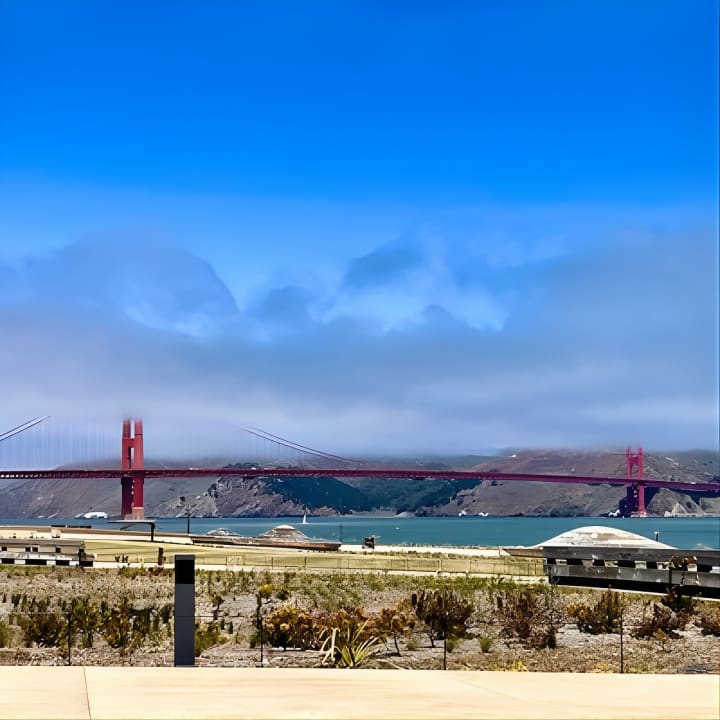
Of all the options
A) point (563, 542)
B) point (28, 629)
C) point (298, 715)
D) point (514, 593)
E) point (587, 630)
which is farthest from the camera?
point (563, 542)

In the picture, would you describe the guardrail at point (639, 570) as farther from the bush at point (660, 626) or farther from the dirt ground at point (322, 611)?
the bush at point (660, 626)

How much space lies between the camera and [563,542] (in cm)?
4803

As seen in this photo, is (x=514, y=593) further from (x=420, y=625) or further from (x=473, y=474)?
(x=473, y=474)

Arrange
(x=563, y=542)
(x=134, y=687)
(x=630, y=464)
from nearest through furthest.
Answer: (x=134, y=687), (x=563, y=542), (x=630, y=464)

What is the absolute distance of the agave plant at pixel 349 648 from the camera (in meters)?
14.4

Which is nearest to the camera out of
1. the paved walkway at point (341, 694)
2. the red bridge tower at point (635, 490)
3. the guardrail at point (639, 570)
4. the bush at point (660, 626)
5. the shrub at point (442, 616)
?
the paved walkway at point (341, 694)

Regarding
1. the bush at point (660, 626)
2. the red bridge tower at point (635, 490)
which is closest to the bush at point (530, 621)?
the bush at point (660, 626)

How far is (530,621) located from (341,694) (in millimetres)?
12751

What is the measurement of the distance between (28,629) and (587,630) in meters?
9.63

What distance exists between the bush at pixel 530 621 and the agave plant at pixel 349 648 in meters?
3.89

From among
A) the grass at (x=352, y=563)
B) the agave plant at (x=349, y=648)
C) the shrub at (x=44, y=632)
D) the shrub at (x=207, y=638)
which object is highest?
the agave plant at (x=349, y=648)

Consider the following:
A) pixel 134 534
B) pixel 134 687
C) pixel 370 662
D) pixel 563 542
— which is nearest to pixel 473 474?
pixel 134 534

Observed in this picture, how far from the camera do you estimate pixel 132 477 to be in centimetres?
9631

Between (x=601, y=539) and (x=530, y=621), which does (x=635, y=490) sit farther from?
(x=530, y=621)
